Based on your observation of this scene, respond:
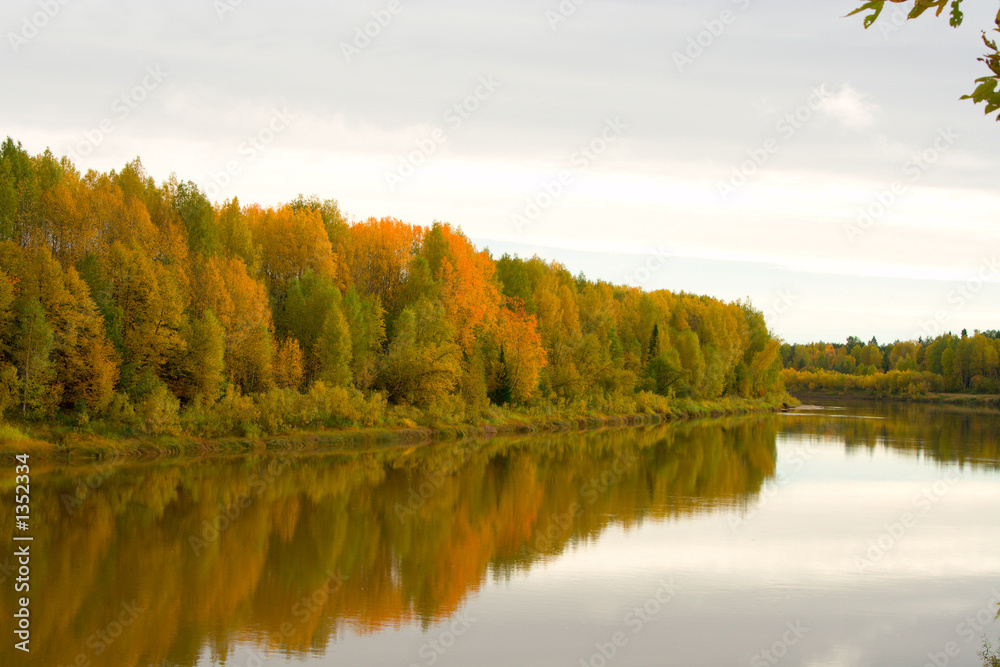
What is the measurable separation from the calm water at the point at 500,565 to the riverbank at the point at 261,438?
5.30ft

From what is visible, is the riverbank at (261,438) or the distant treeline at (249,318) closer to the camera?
the riverbank at (261,438)

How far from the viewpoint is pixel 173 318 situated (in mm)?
33250

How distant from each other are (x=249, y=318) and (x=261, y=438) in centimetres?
547

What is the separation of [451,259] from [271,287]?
1122 cm

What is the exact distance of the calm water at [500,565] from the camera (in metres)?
13.2

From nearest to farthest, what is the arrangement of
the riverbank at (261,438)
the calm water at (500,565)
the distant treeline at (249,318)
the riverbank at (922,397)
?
1. the calm water at (500,565)
2. the riverbank at (261,438)
3. the distant treeline at (249,318)
4. the riverbank at (922,397)

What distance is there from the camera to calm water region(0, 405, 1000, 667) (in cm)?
1323

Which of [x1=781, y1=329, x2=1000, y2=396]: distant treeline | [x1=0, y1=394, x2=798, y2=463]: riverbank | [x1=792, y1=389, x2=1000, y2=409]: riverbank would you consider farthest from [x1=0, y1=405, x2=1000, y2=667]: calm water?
[x1=781, y1=329, x2=1000, y2=396]: distant treeline

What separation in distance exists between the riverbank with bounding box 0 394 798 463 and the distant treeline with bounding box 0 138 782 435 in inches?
23.2

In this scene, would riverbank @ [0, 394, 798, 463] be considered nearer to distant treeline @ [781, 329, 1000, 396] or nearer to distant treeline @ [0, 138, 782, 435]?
distant treeline @ [0, 138, 782, 435]

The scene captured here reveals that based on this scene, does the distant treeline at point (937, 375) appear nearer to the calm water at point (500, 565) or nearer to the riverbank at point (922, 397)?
the riverbank at point (922, 397)

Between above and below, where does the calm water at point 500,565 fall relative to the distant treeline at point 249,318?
below

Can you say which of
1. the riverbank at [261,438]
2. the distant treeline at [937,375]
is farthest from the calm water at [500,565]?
the distant treeline at [937,375]

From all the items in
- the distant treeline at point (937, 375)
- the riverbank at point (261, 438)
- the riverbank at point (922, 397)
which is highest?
the distant treeline at point (937, 375)
